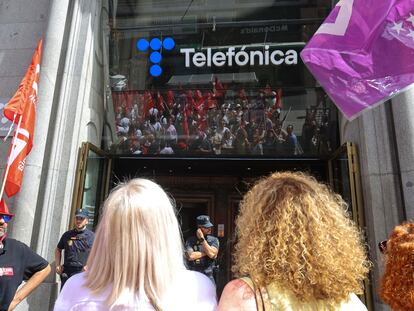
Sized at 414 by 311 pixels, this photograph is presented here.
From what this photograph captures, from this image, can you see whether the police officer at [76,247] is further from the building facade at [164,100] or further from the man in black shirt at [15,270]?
the man in black shirt at [15,270]

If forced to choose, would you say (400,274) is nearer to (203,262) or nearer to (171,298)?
(171,298)

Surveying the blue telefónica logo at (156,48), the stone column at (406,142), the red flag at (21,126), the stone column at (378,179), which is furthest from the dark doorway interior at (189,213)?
the stone column at (406,142)

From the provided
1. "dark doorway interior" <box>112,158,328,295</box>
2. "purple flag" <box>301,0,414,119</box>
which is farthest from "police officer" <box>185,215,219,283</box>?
"purple flag" <box>301,0,414,119</box>

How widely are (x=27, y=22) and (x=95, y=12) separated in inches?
54.8

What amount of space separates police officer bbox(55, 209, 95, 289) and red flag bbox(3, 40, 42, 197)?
1.06 meters

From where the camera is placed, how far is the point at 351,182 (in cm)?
589

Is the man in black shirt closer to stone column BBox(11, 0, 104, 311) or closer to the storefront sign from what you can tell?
stone column BBox(11, 0, 104, 311)

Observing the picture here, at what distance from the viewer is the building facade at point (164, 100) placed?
6691 mm

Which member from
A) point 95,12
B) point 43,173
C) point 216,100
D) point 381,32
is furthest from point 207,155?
point 381,32

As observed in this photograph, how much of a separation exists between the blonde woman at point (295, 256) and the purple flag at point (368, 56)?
2.13 meters

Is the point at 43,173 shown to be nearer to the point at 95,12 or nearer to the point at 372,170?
the point at 95,12

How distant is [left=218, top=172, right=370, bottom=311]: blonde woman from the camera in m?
1.47

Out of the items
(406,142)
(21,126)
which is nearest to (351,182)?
(406,142)

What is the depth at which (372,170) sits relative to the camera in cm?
569
